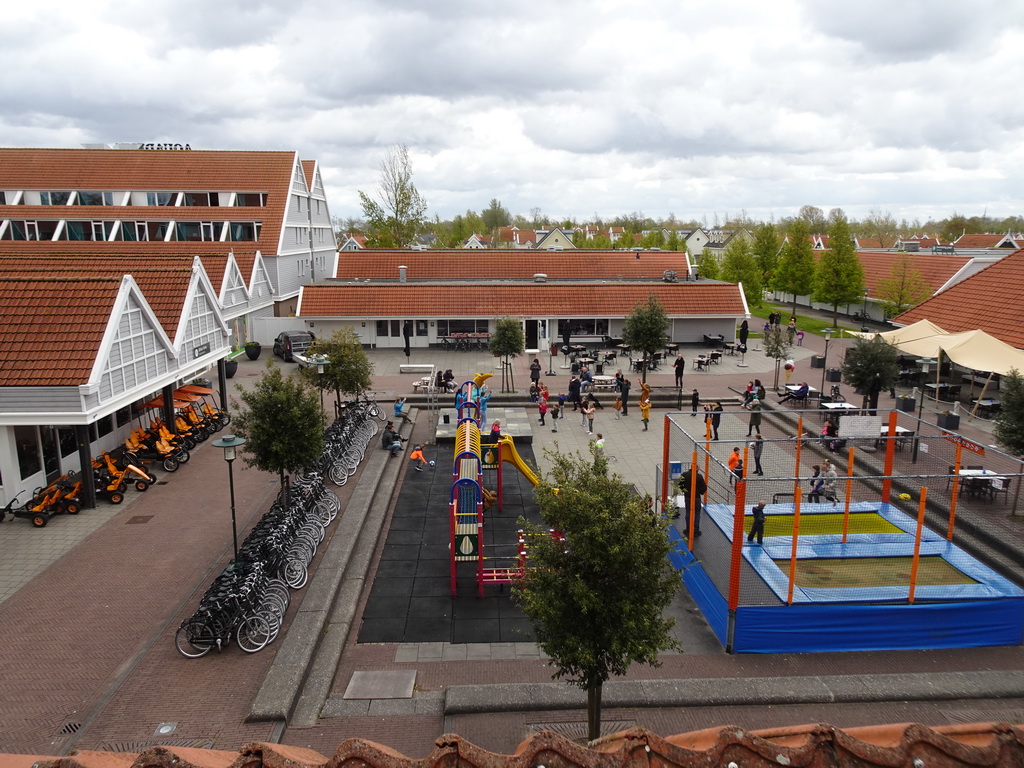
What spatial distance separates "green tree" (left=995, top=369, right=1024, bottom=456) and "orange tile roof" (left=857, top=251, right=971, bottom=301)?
90.6 ft

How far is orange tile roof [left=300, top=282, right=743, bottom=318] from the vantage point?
35.9m

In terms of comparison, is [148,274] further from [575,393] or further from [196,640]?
[575,393]

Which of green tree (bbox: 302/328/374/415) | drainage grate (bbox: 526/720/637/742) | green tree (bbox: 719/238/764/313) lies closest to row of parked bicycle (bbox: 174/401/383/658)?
drainage grate (bbox: 526/720/637/742)

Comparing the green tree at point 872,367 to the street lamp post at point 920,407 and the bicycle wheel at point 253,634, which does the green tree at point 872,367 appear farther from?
the bicycle wheel at point 253,634

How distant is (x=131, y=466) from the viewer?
17.6 meters

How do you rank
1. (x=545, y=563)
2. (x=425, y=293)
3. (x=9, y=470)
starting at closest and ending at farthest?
(x=545, y=563) → (x=9, y=470) → (x=425, y=293)

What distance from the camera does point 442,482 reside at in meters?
18.5

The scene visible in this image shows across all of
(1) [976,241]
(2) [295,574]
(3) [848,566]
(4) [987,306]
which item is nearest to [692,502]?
(3) [848,566]

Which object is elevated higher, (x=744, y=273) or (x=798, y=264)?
(x=798, y=264)

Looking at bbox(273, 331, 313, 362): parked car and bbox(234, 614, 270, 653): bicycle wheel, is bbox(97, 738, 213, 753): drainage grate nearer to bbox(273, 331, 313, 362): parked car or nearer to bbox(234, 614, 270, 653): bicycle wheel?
bbox(234, 614, 270, 653): bicycle wheel

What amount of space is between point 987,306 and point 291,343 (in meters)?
30.6

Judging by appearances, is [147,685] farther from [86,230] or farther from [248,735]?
[86,230]

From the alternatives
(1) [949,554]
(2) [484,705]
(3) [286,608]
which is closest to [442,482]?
(3) [286,608]

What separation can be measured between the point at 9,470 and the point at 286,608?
863cm
